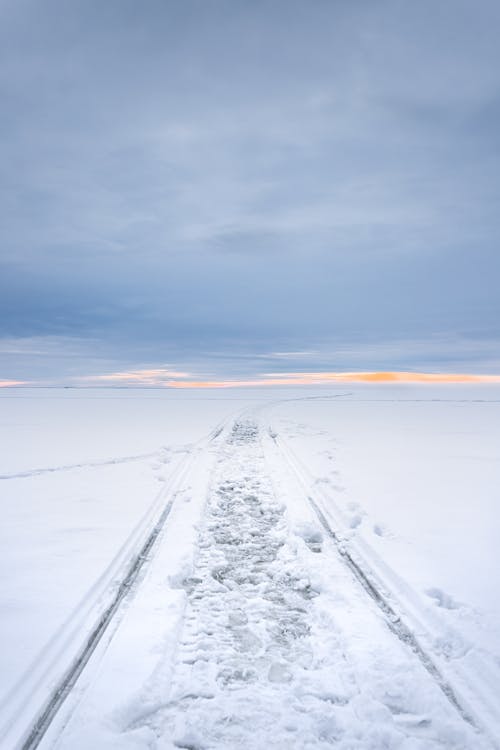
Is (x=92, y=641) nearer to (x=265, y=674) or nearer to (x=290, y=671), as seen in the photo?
(x=265, y=674)

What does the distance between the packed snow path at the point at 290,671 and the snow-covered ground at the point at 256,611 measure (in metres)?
0.01

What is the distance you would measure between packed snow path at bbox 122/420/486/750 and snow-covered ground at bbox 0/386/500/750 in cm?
Result: 1

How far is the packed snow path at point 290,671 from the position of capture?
3.09 metres

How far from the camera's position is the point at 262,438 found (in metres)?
17.8

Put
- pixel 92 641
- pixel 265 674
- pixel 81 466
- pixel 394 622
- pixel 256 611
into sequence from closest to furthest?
pixel 265 674, pixel 92 641, pixel 394 622, pixel 256 611, pixel 81 466

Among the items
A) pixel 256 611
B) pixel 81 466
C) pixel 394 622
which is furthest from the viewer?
pixel 81 466

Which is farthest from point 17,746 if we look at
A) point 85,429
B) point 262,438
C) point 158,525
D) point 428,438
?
point 85,429

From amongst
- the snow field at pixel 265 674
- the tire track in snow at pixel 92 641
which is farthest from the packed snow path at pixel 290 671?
the tire track in snow at pixel 92 641

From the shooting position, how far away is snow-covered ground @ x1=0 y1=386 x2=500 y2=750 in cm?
322

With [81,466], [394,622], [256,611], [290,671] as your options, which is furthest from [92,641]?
[81,466]

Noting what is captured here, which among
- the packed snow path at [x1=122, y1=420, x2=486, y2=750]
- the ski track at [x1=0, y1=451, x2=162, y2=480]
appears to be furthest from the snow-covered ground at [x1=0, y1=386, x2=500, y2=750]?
the ski track at [x1=0, y1=451, x2=162, y2=480]

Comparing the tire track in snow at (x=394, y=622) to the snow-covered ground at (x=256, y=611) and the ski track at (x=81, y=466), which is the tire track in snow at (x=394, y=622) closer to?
the snow-covered ground at (x=256, y=611)

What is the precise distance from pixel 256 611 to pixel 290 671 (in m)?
0.98

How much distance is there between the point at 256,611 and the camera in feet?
15.4
